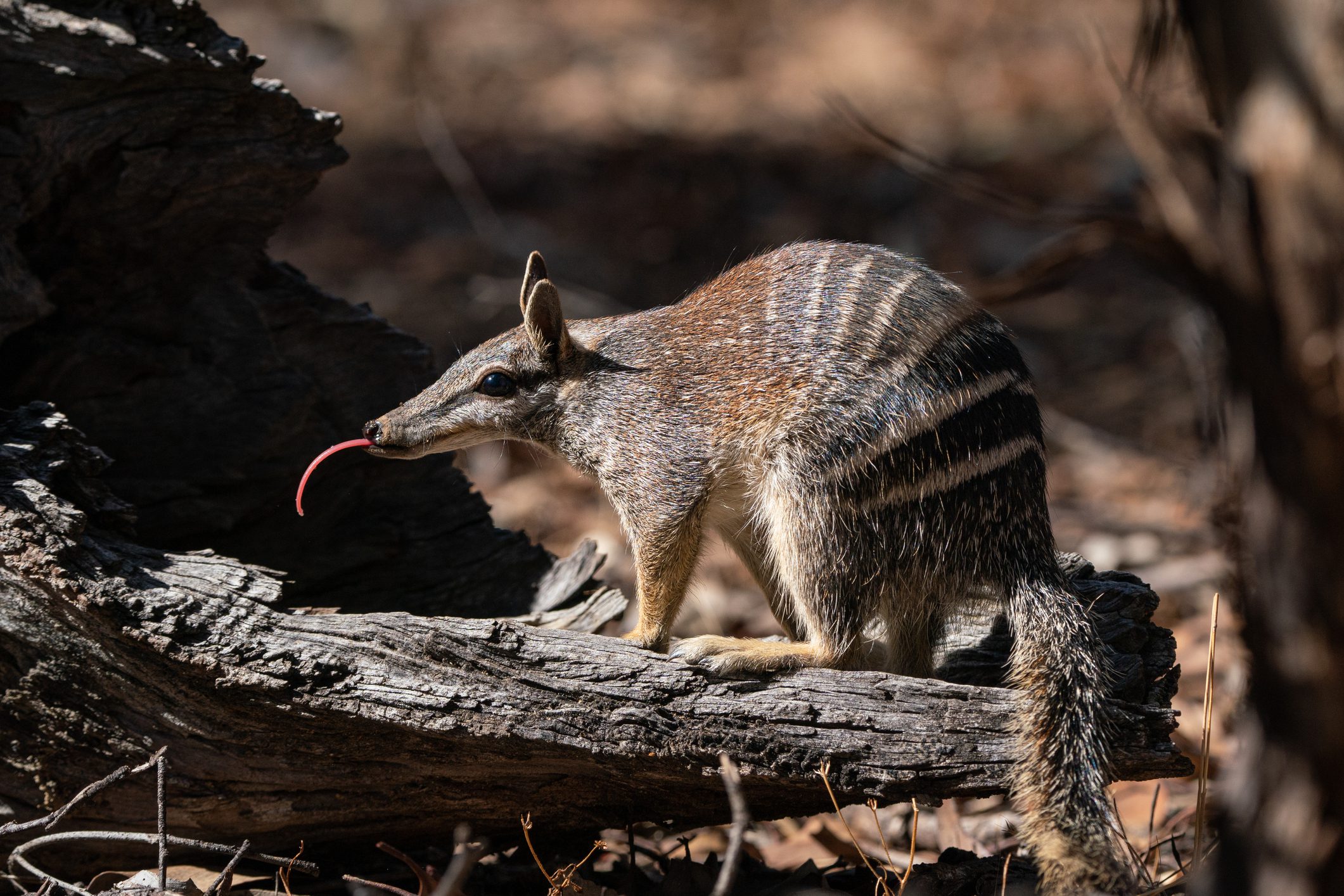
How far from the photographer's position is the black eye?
494cm

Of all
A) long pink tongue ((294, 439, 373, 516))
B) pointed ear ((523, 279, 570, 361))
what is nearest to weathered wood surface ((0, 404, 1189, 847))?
long pink tongue ((294, 439, 373, 516))

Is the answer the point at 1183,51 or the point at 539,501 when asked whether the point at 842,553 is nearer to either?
the point at 1183,51

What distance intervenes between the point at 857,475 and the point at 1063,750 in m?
1.11

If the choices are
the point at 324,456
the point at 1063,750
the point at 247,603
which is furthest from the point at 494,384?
the point at 1063,750

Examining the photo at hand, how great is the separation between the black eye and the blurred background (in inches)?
28.5

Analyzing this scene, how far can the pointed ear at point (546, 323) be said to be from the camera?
4.75 m

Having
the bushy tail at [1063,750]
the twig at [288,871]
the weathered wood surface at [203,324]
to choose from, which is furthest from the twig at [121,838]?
the bushy tail at [1063,750]

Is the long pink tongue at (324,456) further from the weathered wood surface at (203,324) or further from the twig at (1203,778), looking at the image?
the twig at (1203,778)

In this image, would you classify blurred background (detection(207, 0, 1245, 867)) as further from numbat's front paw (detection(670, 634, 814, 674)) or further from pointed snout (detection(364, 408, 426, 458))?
numbat's front paw (detection(670, 634, 814, 674))

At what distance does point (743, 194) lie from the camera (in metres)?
12.1

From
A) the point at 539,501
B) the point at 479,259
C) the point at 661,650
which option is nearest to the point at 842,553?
the point at 661,650

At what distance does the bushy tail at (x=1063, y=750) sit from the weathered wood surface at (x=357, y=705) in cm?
12

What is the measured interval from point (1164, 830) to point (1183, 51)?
356 cm

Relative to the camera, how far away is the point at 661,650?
4379mm
